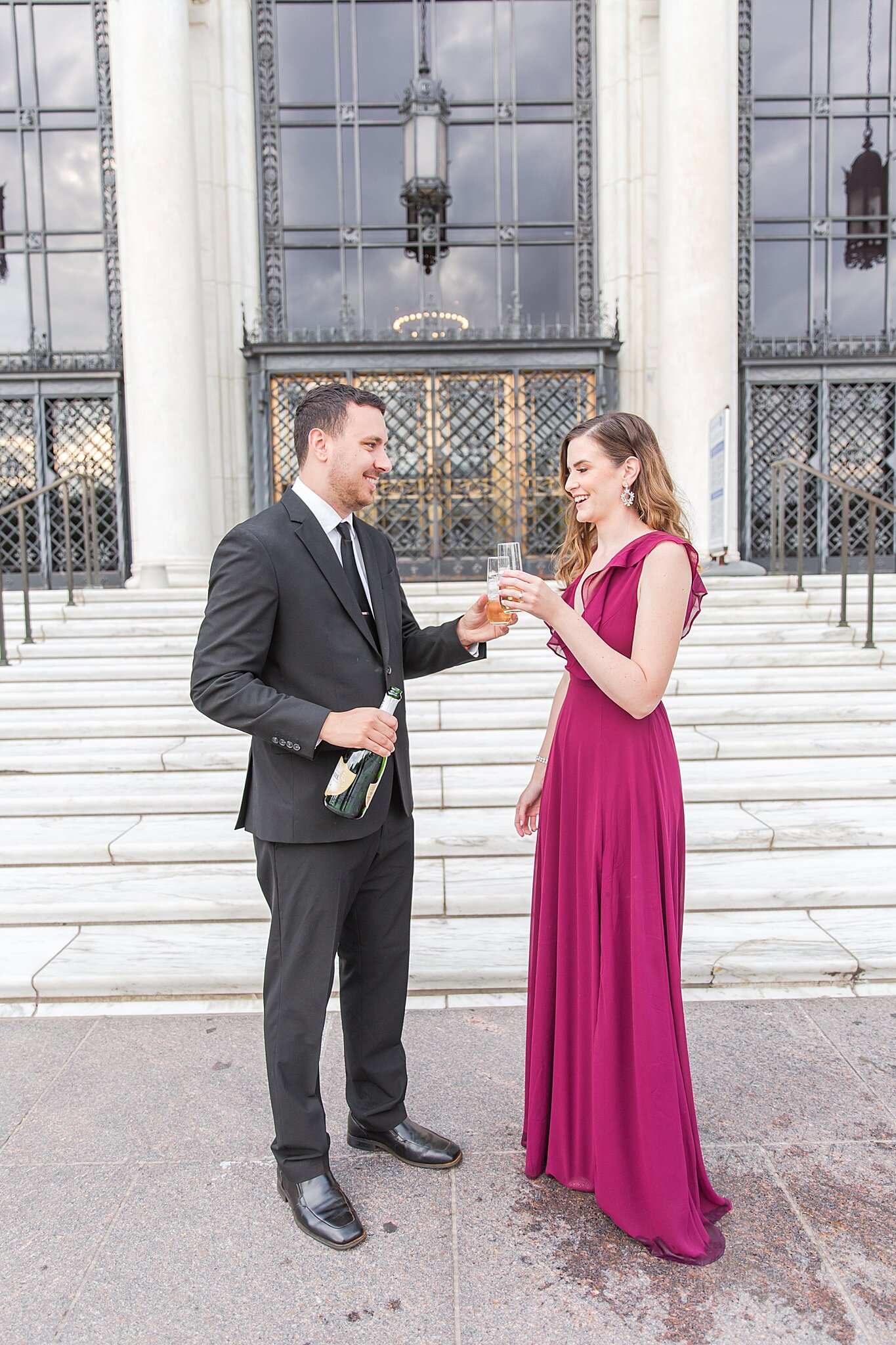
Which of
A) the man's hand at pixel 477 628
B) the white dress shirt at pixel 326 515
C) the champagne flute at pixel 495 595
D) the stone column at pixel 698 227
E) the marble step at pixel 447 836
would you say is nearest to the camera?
the champagne flute at pixel 495 595

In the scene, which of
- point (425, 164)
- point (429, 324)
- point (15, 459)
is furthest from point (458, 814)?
point (15, 459)

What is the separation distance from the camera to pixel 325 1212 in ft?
8.13

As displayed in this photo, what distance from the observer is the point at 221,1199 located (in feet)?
8.68

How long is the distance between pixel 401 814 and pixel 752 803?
3418 mm

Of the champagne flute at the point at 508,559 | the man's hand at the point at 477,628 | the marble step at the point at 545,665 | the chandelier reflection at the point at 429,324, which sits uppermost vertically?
the chandelier reflection at the point at 429,324

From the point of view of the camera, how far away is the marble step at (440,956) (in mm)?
4031

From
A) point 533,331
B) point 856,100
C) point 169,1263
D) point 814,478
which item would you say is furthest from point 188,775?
point 856,100

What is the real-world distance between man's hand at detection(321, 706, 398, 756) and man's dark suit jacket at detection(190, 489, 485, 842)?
35 mm

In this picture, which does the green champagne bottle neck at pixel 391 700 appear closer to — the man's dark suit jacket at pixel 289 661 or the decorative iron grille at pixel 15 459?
the man's dark suit jacket at pixel 289 661

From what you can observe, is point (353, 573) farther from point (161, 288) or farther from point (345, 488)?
point (161, 288)

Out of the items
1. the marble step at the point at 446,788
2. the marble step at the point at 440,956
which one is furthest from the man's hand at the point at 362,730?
the marble step at the point at 446,788

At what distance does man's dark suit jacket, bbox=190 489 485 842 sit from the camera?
2.30 metres

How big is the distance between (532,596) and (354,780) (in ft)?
2.16

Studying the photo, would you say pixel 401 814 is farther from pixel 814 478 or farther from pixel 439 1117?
pixel 814 478
